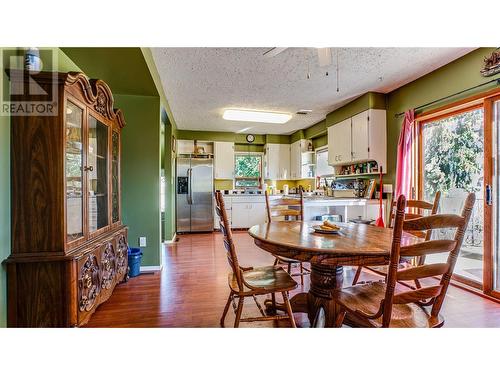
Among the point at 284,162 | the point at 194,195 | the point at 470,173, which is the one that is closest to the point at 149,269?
the point at 194,195

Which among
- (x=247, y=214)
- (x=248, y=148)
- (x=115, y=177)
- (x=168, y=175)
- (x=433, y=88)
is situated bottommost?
(x=247, y=214)

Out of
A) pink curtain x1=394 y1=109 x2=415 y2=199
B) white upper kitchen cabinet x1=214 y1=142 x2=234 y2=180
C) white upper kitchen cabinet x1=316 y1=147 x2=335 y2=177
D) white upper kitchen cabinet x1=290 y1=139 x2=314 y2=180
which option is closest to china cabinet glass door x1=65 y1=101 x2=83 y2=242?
pink curtain x1=394 y1=109 x2=415 y2=199

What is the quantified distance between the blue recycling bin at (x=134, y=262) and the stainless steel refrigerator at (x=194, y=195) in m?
2.56

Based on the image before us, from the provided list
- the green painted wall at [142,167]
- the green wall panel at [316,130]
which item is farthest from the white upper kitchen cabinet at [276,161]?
the green painted wall at [142,167]

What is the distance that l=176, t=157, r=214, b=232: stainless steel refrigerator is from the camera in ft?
18.3

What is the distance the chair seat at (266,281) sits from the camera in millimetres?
1576

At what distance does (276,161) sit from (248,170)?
2.74ft

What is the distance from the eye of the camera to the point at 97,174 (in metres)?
2.29

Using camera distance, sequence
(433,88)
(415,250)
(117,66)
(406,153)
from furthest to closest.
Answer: (406,153)
(433,88)
(117,66)
(415,250)

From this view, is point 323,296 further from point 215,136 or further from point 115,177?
point 215,136

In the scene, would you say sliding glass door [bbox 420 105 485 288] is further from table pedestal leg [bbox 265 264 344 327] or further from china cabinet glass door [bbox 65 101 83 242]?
china cabinet glass door [bbox 65 101 83 242]

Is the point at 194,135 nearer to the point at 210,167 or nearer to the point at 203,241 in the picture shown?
the point at 210,167

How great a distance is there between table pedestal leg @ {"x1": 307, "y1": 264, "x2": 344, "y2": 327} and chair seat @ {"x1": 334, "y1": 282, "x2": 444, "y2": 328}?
9.3 inches
